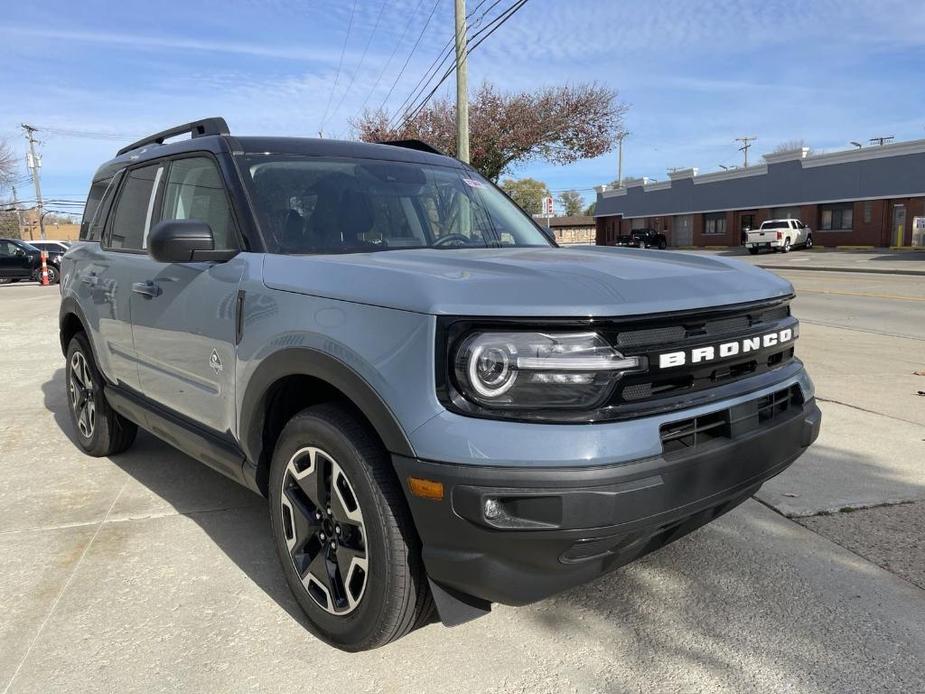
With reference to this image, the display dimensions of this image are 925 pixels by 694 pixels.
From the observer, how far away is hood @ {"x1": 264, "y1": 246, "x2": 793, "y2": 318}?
6.69 ft

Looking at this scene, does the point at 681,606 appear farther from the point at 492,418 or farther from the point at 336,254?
the point at 336,254

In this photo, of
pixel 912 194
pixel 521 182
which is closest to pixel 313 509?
pixel 912 194

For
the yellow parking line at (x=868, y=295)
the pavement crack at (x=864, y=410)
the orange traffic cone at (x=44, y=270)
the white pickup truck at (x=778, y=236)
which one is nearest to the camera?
the pavement crack at (x=864, y=410)

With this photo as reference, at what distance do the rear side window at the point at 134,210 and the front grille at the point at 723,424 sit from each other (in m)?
3.03

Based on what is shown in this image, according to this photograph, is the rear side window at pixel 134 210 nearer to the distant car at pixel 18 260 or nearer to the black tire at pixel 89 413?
the black tire at pixel 89 413

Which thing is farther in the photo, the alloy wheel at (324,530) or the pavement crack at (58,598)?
the pavement crack at (58,598)

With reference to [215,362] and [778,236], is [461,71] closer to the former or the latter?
[215,362]

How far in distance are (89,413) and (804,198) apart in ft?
147

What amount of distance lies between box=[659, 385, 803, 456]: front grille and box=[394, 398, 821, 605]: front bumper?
1.2 inches

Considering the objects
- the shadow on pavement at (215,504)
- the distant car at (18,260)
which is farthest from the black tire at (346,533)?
the distant car at (18,260)

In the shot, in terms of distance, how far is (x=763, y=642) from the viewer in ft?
8.25

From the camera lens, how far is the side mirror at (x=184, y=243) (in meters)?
2.79

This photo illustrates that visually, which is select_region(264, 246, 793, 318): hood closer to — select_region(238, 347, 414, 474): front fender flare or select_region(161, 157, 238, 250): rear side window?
select_region(238, 347, 414, 474): front fender flare

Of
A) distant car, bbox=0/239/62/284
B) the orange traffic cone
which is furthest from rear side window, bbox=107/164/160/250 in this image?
distant car, bbox=0/239/62/284
